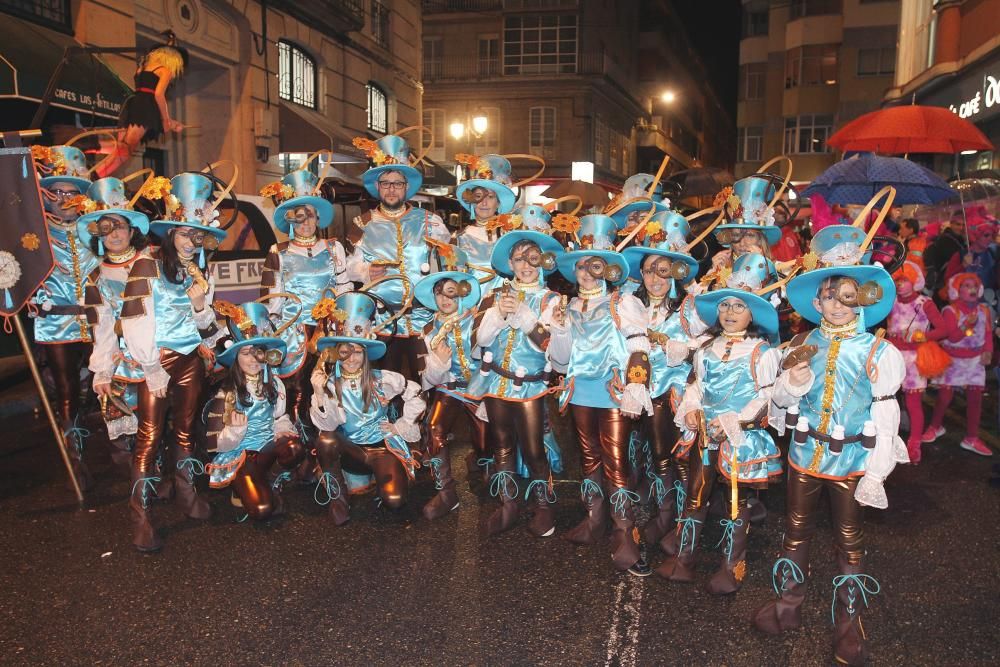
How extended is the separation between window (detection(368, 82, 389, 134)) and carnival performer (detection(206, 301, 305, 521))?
1567cm

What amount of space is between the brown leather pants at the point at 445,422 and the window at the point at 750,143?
39.1m

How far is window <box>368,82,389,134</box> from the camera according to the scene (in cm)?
2027

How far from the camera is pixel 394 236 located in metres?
6.69

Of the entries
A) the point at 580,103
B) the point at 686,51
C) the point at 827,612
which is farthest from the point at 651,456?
the point at 686,51

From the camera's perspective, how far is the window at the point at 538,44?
3444 centimetres

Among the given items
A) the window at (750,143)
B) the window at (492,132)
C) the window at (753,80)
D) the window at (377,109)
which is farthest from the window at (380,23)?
the window at (753,80)

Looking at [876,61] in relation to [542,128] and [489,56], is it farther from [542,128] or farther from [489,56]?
[489,56]

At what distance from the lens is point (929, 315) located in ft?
22.0

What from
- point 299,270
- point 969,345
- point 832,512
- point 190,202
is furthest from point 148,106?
point 969,345

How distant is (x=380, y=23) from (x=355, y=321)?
57.6ft

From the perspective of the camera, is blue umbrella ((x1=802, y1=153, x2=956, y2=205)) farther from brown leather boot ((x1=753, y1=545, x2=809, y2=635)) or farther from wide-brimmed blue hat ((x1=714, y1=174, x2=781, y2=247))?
brown leather boot ((x1=753, y1=545, x2=809, y2=635))

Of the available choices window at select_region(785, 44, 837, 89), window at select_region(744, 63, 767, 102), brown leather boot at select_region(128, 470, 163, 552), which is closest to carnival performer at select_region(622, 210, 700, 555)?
brown leather boot at select_region(128, 470, 163, 552)

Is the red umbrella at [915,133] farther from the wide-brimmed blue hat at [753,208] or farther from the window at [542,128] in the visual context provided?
the window at [542,128]

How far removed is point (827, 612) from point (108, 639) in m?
3.63
